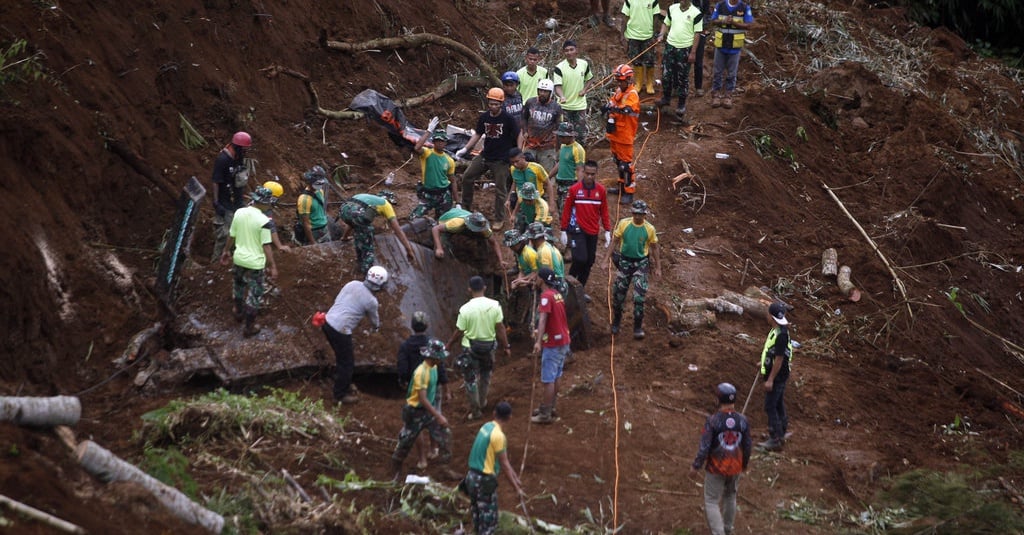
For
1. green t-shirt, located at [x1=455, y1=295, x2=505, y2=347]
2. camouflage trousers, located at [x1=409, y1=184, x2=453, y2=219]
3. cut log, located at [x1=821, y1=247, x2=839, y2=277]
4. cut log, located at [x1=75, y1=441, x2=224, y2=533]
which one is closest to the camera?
cut log, located at [x1=75, y1=441, x2=224, y2=533]

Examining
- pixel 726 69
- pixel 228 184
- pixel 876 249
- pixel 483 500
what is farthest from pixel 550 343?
pixel 726 69

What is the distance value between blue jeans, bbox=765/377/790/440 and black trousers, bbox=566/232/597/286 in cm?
301

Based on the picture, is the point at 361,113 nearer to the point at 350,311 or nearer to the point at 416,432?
the point at 350,311

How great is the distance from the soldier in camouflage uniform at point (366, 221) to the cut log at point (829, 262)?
22.2 ft

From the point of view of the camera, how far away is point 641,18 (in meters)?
17.1

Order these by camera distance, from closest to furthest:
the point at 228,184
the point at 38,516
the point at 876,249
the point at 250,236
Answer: the point at 38,516 → the point at 250,236 → the point at 228,184 → the point at 876,249

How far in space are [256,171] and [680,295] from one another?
5969 millimetres

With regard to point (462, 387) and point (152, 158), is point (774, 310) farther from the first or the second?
point (152, 158)

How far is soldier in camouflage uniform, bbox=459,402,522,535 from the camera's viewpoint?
7906 millimetres

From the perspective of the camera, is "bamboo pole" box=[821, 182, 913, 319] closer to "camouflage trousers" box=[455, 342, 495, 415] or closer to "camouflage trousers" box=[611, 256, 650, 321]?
"camouflage trousers" box=[611, 256, 650, 321]

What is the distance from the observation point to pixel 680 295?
13578mm

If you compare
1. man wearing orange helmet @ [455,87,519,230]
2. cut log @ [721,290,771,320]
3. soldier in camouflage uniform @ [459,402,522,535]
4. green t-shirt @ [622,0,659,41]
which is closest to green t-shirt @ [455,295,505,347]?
soldier in camouflage uniform @ [459,402,522,535]

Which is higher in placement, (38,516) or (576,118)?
(38,516)

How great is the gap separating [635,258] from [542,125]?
2.87 meters
